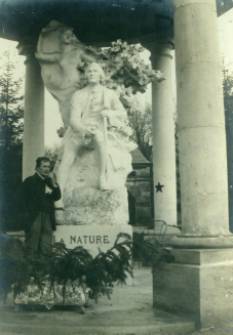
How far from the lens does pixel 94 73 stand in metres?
10.7

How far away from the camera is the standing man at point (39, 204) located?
9.70 metres

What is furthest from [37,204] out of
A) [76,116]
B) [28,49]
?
[28,49]

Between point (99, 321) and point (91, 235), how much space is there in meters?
2.55

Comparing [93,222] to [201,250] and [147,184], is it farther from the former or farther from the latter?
[147,184]

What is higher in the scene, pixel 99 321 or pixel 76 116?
pixel 76 116

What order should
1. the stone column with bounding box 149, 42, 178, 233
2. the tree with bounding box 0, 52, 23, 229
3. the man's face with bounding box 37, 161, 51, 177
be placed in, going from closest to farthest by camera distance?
1. the man's face with bounding box 37, 161, 51, 177
2. the stone column with bounding box 149, 42, 178, 233
3. the tree with bounding box 0, 52, 23, 229

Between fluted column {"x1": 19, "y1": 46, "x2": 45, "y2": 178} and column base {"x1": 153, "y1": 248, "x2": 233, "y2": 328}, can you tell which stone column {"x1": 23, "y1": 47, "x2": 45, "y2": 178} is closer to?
fluted column {"x1": 19, "y1": 46, "x2": 45, "y2": 178}

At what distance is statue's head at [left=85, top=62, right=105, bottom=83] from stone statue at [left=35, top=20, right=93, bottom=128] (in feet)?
1.77

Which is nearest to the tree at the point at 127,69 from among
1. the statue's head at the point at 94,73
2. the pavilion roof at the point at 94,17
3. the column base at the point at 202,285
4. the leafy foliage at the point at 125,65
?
the leafy foliage at the point at 125,65

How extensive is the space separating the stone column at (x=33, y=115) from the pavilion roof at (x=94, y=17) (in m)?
1.13

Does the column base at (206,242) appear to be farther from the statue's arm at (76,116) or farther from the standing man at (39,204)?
the statue's arm at (76,116)

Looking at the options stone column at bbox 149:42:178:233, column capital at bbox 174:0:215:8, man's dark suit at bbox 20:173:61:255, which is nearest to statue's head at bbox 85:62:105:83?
man's dark suit at bbox 20:173:61:255

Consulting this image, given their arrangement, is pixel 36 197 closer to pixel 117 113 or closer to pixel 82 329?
pixel 117 113

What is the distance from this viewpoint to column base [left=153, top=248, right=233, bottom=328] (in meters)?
7.64
